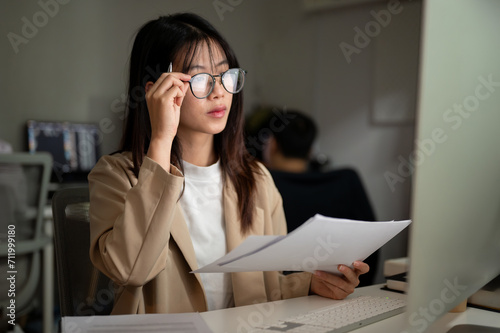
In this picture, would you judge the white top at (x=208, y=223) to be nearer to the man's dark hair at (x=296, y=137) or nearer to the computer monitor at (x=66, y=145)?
the man's dark hair at (x=296, y=137)

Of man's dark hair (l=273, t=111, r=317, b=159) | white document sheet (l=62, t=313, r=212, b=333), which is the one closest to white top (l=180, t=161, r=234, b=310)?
white document sheet (l=62, t=313, r=212, b=333)

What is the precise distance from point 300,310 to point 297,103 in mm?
3733

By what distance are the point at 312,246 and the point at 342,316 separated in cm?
16

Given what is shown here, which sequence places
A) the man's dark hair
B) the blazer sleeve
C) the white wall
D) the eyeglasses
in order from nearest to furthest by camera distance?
the blazer sleeve < the eyeglasses < the man's dark hair < the white wall

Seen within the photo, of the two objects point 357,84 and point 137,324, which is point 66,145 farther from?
point 137,324

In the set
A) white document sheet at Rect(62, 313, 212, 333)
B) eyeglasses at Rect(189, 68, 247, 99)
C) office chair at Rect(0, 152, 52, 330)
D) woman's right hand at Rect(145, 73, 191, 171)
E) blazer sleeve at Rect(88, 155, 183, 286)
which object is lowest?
office chair at Rect(0, 152, 52, 330)

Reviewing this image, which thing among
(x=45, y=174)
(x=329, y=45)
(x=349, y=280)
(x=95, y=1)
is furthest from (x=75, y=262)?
(x=329, y=45)

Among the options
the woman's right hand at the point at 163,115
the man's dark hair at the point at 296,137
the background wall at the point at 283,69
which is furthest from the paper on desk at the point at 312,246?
the background wall at the point at 283,69

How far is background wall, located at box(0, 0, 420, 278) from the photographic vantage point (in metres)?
3.31

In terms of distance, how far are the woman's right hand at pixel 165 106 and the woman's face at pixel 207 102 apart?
0.12m

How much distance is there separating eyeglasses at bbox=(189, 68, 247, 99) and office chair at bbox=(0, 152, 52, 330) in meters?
1.15

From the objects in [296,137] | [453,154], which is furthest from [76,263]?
[296,137]

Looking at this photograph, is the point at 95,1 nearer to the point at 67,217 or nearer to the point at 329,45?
the point at 329,45

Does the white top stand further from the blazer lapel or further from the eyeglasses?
the eyeglasses
